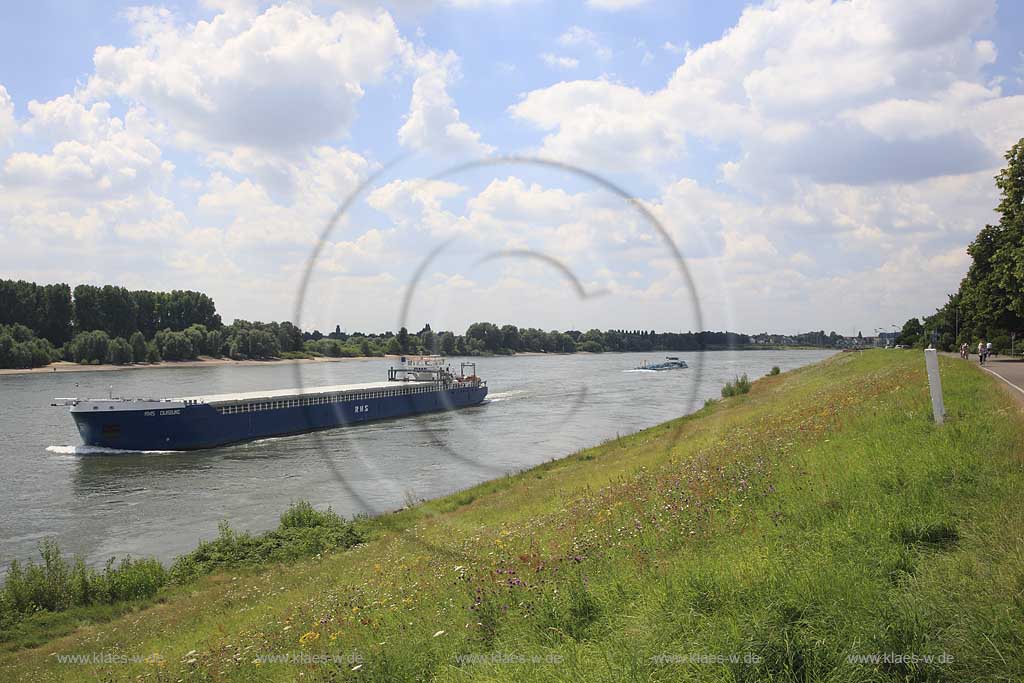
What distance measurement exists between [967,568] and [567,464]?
23.5 metres

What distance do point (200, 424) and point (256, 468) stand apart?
40.9ft

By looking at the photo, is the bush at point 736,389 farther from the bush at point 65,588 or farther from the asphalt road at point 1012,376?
the bush at point 65,588

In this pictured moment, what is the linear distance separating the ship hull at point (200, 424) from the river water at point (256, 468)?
5.24 feet

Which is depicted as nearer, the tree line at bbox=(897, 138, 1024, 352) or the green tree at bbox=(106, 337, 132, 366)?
the tree line at bbox=(897, 138, 1024, 352)

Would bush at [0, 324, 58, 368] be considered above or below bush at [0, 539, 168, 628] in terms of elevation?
above

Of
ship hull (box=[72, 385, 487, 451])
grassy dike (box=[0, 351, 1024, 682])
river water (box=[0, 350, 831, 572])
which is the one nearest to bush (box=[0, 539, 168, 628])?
grassy dike (box=[0, 351, 1024, 682])

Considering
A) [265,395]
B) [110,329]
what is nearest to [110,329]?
[110,329]

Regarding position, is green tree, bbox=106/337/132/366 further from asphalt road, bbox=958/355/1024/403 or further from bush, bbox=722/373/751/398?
asphalt road, bbox=958/355/1024/403

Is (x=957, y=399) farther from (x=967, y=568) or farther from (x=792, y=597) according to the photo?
Result: (x=792, y=597)

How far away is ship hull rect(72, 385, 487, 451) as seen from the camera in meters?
47.2

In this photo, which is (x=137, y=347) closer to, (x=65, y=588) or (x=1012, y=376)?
(x=65, y=588)

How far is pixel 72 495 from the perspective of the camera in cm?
3262

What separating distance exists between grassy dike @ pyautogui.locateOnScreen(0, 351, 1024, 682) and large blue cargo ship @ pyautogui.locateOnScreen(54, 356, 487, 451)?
36.0 meters

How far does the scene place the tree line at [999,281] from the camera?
27922 mm
